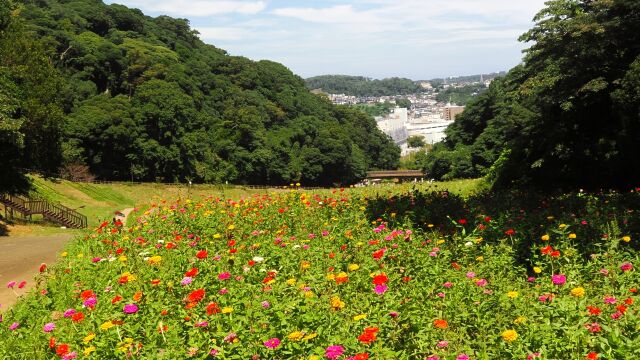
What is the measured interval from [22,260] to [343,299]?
7.92 m

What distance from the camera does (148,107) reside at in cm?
5428

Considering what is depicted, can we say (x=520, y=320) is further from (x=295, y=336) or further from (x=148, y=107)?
(x=148, y=107)

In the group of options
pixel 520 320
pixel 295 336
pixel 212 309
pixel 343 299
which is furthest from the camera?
pixel 343 299

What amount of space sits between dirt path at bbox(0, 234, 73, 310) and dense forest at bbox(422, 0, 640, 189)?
14.3m

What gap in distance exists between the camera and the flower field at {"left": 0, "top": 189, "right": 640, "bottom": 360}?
3.60m

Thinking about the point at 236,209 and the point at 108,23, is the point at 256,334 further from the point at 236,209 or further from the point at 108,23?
the point at 108,23

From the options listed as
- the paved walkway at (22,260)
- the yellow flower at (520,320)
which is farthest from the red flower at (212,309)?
the paved walkway at (22,260)

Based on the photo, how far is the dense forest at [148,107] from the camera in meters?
25.2

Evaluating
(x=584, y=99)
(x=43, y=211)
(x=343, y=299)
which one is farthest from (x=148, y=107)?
(x=343, y=299)

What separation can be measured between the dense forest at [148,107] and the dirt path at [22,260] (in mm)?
5571

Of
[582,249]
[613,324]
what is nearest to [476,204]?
[582,249]

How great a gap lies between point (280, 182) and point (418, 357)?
2762 inches

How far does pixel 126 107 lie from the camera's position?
178ft

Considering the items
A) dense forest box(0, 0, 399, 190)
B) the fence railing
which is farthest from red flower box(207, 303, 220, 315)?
the fence railing
